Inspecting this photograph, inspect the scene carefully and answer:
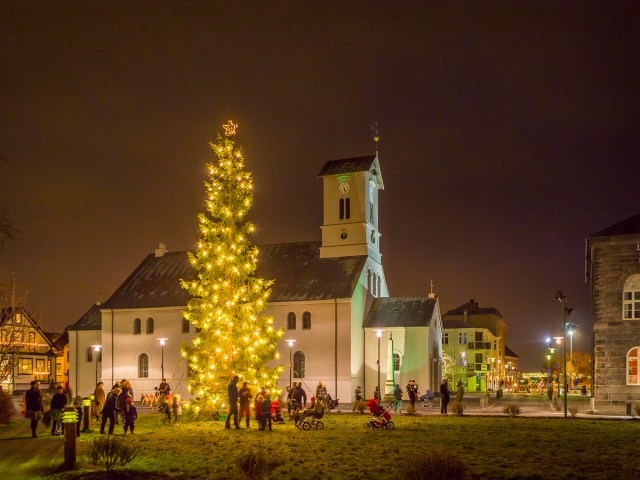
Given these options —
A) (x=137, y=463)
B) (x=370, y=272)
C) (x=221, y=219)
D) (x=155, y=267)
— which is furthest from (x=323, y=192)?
(x=137, y=463)

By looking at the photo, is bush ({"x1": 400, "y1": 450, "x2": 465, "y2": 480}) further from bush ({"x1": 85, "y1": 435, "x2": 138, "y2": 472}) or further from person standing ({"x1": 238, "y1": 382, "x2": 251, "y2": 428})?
person standing ({"x1": 238, "y1": 382, "x2": 251, "y2": 428})

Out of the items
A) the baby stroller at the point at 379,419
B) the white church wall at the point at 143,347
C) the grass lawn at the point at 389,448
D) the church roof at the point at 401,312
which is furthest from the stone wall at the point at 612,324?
the white church wall at the point at 143,347

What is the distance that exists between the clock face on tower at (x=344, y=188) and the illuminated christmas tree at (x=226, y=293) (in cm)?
2539

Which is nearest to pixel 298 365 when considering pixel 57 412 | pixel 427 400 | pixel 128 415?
pixel 427 400

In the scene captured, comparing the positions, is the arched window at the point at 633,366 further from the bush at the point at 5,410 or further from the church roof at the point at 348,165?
the bush at the point at 5,410

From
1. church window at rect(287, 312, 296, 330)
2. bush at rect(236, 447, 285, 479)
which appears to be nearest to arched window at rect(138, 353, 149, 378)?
church window at rect(287, 312, 296, 330)

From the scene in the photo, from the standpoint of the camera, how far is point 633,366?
36.2m

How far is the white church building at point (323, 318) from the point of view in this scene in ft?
173

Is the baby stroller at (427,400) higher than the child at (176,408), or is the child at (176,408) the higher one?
the child at (176,408)

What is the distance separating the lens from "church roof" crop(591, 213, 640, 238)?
121 ft

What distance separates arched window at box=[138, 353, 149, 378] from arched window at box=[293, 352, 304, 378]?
42.9 feet

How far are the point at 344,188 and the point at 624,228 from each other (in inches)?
1005

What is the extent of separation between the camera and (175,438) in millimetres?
24203

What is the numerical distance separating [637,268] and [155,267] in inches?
1635
